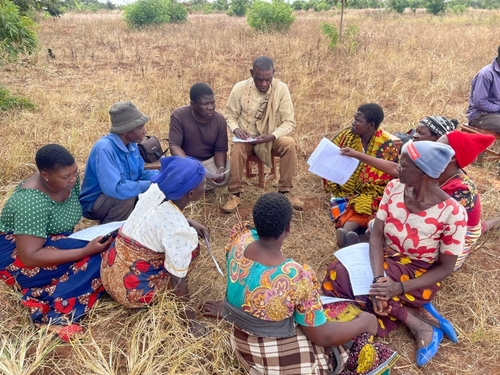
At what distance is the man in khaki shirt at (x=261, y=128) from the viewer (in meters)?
3.88

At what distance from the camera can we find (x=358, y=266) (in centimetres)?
252

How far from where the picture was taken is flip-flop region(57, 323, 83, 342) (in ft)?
7.40

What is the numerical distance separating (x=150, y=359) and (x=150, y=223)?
0.75m

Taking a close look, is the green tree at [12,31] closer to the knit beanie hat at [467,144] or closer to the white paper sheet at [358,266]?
the white paper sheet at [358,266]

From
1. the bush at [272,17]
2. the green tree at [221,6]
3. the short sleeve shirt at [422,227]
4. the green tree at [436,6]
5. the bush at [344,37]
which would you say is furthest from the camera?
the green tree at [221,6]

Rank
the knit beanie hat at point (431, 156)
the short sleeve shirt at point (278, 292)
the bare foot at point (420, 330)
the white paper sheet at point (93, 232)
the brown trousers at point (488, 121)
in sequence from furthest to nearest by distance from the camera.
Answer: the brown trousers at point (488, 121)
the white paper sheet at point (93, 232)
the bare foot at point (420, 330)
the knit beanie hat at point (431, 156)
the short sleeve shirt at point (278, 292)

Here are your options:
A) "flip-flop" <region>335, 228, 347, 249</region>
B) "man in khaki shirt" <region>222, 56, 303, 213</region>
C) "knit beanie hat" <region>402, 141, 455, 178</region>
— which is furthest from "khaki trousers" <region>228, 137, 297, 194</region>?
"knit beanie hat" <region>402, 141, 455, 178</region>

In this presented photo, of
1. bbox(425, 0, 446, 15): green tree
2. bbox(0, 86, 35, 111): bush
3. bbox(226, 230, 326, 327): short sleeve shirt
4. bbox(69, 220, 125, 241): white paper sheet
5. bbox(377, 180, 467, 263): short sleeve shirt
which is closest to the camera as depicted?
bbox(226, 230, 326, 327): short sleeve shirt

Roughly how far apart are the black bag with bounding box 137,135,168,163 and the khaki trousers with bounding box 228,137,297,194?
2.45ft

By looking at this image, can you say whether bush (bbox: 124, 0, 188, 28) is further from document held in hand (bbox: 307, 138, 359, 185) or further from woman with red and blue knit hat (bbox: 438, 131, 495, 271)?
woman with red and blue knit hat (bbox: 438, 131, 495, 271)

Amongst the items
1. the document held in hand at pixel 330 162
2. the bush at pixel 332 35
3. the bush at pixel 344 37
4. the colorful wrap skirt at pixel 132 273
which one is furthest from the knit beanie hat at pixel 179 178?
the bush at pixel 332 35

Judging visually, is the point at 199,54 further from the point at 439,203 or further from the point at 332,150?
the point at 439,203

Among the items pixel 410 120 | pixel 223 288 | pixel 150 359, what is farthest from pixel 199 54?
pixel 150 359

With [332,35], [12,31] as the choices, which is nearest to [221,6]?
[332,35]
